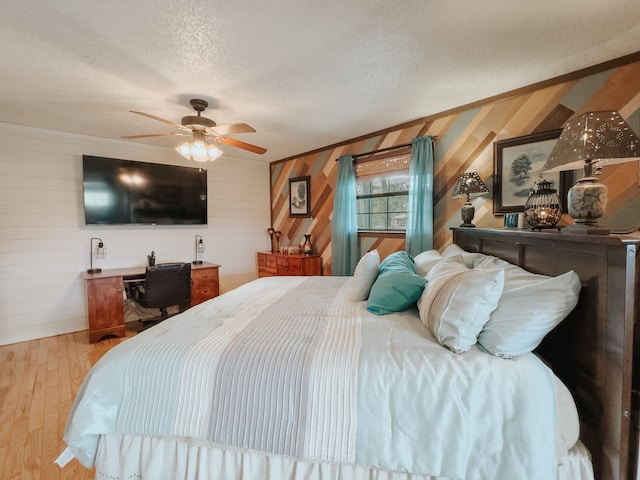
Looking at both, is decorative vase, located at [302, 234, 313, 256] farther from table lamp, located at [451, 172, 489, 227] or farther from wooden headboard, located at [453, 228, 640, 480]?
wooden headboard, located at [453, 228, 640, 480]

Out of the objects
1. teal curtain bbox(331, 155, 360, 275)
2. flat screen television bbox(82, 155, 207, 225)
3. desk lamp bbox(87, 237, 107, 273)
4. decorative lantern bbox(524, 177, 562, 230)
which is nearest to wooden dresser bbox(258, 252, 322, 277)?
teal curtain bbox(331, 155, 360, 275)

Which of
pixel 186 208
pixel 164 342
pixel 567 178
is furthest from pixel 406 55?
pixel 186 208

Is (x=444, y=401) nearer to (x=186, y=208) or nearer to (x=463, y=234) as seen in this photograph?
(x=463, y=234)

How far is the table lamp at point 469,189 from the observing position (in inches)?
94.7

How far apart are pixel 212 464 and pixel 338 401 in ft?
1.97

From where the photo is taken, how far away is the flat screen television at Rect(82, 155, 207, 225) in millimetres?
3420

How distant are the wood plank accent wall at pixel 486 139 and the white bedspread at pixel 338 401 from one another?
68.3 inches

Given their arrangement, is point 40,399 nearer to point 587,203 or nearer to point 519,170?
point 587,203

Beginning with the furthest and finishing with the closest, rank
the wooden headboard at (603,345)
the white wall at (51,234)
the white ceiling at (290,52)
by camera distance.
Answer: the white wall at (51,234)
the white ceiling at (290,52)
the wooden headboard at (603,345)

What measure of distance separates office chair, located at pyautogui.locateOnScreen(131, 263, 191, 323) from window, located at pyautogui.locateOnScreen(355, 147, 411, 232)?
2.31 m

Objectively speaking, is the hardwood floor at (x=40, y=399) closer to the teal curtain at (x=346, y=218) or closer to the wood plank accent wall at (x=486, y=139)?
the teal curtain at (x=346, y=218)

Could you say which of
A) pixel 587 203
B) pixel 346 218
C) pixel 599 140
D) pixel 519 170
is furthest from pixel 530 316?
pixel 346 218

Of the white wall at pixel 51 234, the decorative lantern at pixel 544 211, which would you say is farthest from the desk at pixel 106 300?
the decorative lantern at pixel 544 211

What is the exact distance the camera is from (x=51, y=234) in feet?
10.8
